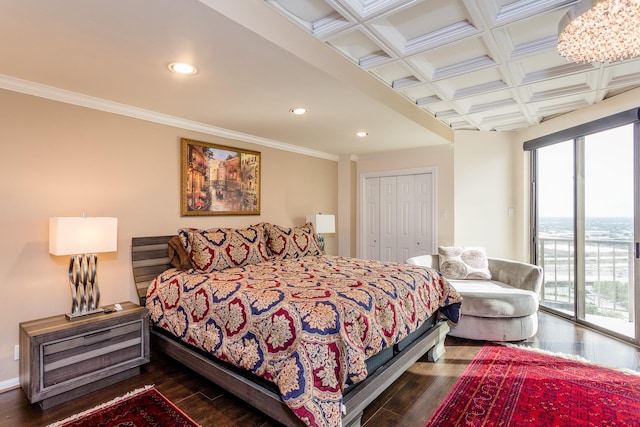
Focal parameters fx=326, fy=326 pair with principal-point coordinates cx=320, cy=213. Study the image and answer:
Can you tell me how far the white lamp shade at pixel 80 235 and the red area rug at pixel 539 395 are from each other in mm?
2670

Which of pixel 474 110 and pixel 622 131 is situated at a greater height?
pixel 474 110

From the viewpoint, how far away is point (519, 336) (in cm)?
334

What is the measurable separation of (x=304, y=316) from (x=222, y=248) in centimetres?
156

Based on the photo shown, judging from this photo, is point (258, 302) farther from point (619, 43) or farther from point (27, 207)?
point (619, 43)

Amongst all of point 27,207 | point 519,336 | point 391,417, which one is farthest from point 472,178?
point 27,207

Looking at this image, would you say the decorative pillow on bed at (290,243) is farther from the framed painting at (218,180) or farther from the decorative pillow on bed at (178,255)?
the decorative pillow on bed at (178,255)

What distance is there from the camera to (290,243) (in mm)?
3809

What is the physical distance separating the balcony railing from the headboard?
482 centimetres

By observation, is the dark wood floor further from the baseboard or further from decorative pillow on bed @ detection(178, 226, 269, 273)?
decorative pillow on bed @ detection(178, 226, 269, 273)

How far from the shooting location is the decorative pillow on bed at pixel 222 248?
2957 mm

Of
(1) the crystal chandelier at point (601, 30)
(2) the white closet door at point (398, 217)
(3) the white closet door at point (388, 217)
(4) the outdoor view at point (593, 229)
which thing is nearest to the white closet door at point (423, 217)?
(2) the white closet door at point (398, 217)

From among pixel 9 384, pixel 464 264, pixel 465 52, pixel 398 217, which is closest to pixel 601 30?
pixel 465 52

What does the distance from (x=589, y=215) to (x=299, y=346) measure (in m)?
4.06

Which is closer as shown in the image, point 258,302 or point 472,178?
point 258,302
